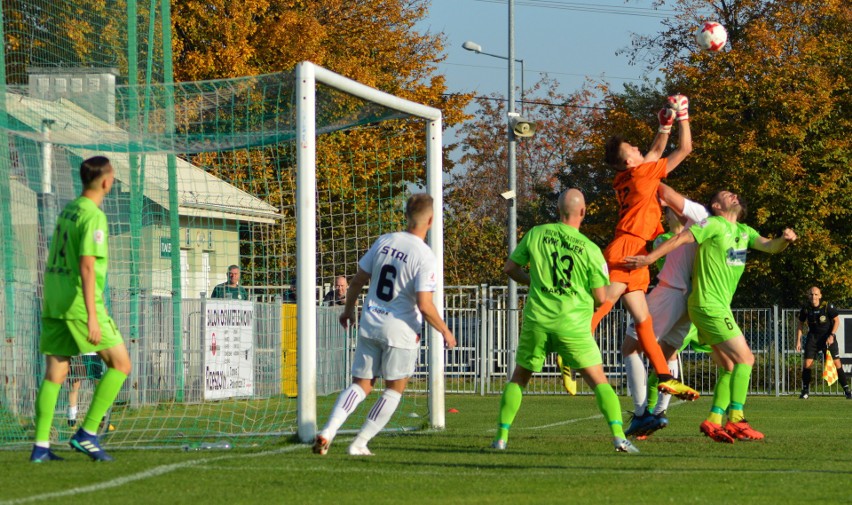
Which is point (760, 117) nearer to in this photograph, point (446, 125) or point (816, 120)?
point (816, 120)

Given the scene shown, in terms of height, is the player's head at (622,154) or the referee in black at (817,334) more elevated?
the player's head at (622,154)

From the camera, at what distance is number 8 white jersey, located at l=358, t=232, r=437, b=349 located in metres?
8.66

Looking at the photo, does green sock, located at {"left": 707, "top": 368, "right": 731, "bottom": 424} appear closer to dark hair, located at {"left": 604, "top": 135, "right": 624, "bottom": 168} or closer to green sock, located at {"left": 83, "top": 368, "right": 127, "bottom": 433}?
dark hair, located at {"left": 604, "top": 135, "right": 624, "bottom": 168}

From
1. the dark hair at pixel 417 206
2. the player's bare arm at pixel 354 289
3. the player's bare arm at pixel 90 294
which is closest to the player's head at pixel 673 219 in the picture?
the dark hair at pixel 417 206

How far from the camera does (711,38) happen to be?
11008 millimetres

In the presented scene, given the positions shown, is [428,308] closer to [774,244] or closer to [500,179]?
[774,244]

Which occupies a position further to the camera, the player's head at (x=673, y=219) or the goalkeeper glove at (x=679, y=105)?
the player's head at (x=673, y=219)

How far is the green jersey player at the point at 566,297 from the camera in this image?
29.2ft

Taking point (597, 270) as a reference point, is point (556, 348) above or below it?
Result: below

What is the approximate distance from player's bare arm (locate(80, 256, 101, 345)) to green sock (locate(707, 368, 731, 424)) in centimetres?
514

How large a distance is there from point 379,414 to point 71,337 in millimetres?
2230

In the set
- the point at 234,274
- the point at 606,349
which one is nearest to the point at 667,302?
the point at 234,274

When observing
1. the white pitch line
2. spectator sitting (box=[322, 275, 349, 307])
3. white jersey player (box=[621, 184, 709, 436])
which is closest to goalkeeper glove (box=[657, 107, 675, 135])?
white jersey player (box=[621, 184, 709, 436])

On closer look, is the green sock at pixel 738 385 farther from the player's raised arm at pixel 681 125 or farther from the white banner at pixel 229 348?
the white banner at pixel 229 348
